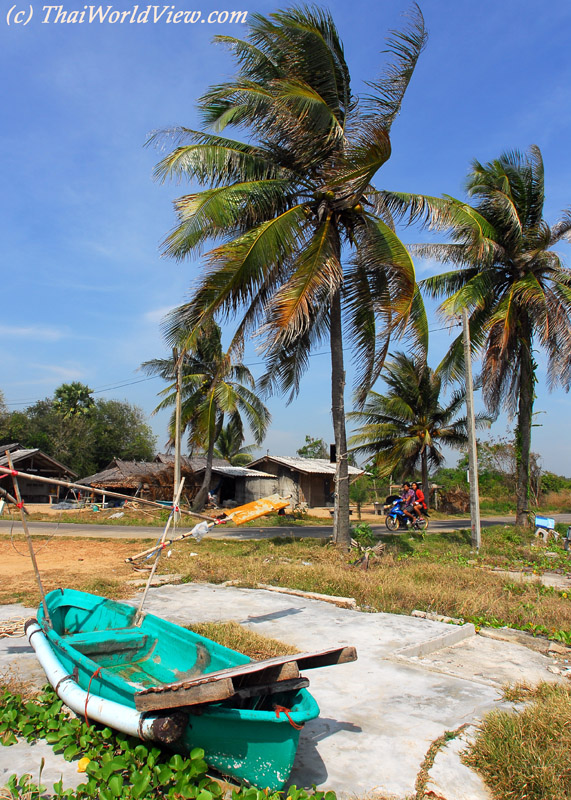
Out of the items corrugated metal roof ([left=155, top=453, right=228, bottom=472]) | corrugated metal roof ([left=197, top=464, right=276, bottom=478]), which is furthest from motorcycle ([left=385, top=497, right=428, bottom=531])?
corrugated metal roof ([left=155, top=453, right=228, bottom=472])

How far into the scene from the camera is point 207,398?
27.0 meters

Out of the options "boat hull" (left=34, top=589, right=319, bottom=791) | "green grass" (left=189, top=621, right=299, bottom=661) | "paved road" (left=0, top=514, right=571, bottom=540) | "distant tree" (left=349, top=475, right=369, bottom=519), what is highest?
"distant tree" (left=349, top=475, right=369, bottom=519)

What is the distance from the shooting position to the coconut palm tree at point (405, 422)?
26797mm

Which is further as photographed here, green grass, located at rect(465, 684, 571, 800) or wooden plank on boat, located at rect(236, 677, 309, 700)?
wooden plank on boat, located at rect(236, 677, 309, 700)

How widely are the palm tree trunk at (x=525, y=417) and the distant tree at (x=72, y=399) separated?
37214 millimetres

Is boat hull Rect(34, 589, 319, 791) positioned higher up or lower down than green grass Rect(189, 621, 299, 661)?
higher up

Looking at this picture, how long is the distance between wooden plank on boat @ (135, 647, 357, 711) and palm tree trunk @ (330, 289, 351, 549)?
933 centimetres

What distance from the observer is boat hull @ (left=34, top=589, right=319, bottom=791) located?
3326 mm

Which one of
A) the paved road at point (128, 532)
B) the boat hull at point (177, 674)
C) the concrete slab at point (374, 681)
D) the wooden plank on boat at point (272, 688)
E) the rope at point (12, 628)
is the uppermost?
the wooden plank on boat at point (272, 688)

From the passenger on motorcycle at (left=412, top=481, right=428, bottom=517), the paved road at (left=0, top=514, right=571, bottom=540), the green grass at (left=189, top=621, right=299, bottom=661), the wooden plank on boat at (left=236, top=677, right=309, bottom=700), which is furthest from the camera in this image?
the passenger on motorcycle at (left=412, top=481, right=428, bottom=517)

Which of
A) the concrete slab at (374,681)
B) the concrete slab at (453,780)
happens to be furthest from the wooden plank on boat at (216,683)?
the concrete slab at (453,780)

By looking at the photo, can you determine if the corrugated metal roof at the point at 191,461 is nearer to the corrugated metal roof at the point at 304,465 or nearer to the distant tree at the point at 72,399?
the corrugated metal roof at the point at 304,465

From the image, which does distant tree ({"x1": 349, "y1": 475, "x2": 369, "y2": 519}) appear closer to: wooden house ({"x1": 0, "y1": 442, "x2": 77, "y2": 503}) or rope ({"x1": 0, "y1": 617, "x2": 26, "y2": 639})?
wooden house ({"x1": 0, "y1": 442, "x2": 77, "y2": 503})

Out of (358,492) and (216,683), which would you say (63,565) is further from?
(358,492)
